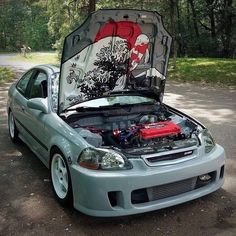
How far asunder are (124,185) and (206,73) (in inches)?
496

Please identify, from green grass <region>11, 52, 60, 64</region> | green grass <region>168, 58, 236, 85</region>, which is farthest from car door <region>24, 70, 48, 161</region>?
green grass <region>11, 52, 60, 64</region>

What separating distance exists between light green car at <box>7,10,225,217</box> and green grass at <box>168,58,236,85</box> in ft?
30.3

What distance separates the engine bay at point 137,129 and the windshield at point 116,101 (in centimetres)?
12

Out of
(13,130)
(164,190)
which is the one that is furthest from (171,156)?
(13,130)

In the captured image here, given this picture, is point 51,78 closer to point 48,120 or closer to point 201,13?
point 48,120

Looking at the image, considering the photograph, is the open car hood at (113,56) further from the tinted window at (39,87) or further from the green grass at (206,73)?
the green grass at (206,73)

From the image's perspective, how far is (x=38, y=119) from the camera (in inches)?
192

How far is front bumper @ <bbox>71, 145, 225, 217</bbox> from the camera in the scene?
354 centimetres

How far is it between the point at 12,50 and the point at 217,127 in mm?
41025

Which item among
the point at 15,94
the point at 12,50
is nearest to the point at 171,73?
the point at 15,94

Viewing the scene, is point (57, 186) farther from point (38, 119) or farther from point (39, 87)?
point (39, 87)

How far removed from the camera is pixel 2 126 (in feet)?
24.7

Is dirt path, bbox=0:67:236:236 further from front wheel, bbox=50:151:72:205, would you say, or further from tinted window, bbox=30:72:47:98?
tinted window, bbox=30:72:47:98

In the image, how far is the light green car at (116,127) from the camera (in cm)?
365
